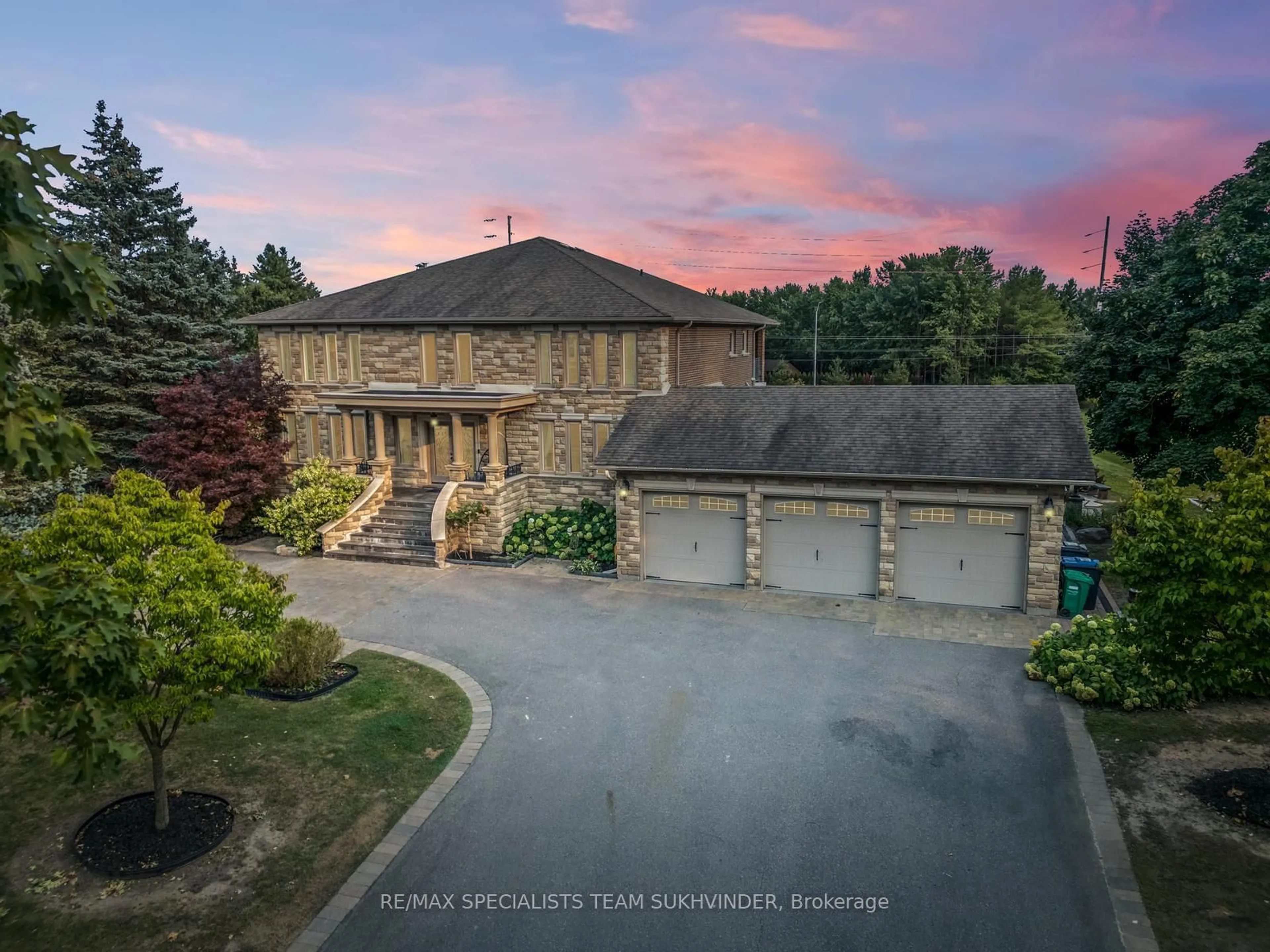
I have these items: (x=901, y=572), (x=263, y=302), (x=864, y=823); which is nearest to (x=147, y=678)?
(x=864, y=823)

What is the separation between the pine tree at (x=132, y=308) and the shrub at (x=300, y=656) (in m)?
16.2

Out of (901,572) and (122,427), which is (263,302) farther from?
(901,572)

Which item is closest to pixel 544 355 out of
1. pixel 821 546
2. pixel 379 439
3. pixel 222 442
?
pixel 379 439

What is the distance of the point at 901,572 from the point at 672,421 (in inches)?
269

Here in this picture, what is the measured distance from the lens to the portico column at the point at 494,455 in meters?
22.5

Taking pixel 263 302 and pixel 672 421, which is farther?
pixel 263 302

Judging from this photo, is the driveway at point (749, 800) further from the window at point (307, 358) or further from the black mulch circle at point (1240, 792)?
the window at point (307, 358)

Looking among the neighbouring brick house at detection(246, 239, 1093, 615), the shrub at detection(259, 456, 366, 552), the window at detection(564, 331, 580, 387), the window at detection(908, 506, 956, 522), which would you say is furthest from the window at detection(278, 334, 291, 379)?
the window at detection(908, 506, 956, 522)

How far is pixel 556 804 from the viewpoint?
9.88 m

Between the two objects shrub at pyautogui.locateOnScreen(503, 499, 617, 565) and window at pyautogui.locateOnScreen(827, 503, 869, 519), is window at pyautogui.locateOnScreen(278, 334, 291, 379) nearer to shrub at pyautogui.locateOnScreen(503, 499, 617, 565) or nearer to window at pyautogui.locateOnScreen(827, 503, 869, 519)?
shrub at pyautogui.locateOnScreen(503, 499, 617, 565)

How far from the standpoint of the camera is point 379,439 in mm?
24500

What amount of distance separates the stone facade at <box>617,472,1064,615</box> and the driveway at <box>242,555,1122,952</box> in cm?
233

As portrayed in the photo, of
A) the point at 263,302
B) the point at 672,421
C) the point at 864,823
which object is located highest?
the point at 263,302

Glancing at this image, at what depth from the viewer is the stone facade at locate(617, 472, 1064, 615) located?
53.9ft
